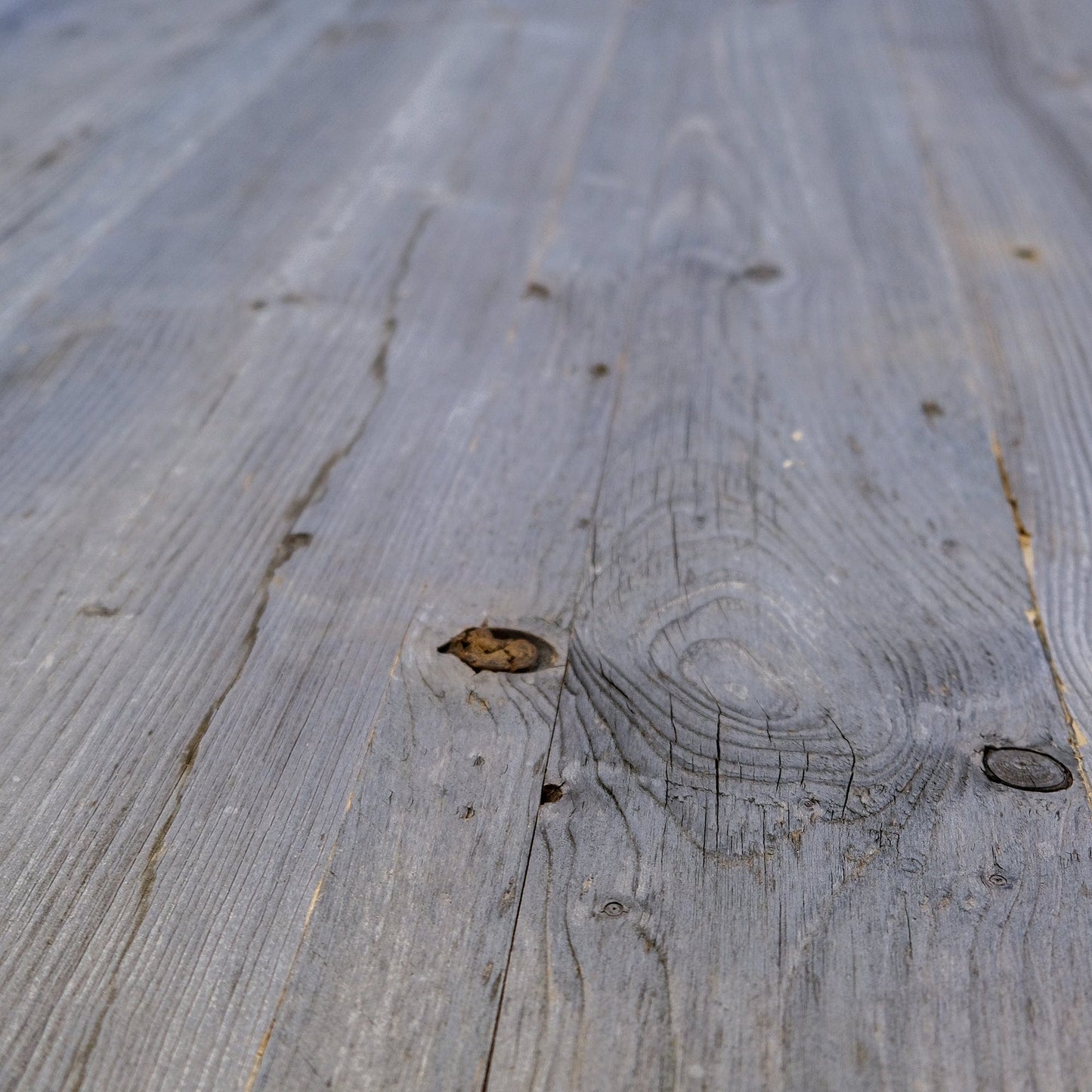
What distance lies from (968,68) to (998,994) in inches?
60.3

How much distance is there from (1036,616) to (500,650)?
16.1 inches

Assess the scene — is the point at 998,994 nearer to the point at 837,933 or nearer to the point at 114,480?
the point at 837,933

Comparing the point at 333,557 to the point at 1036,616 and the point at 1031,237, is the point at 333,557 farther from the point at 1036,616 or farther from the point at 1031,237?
the point at 1031,237

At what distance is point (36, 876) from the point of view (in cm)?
64

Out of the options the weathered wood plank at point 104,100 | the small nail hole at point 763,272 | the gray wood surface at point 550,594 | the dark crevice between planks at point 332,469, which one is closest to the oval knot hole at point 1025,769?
the gray wood surface at point 550,594

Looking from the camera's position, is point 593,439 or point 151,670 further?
point 593,439

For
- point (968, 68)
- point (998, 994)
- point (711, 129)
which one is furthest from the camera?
point (968, 68)

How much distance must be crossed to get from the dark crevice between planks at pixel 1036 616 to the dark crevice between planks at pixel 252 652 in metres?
0.49

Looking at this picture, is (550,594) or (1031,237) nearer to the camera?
(550,594)

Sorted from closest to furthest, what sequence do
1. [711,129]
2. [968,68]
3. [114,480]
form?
[114,480], [711,129], [968,68]

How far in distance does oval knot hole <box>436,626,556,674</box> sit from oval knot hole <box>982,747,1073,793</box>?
30 centimetres

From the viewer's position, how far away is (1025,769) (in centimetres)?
69

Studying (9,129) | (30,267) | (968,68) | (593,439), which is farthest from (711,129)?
(9,129)

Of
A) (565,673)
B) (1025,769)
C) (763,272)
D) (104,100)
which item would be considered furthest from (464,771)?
(104,100)
